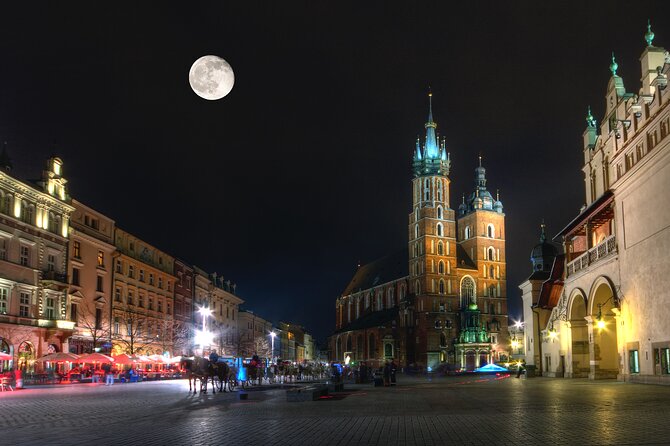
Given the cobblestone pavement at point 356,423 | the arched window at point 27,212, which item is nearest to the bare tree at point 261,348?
the arched window at point 27,212

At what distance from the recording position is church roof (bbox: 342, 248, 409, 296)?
14375 cm

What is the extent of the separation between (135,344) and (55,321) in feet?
51.1

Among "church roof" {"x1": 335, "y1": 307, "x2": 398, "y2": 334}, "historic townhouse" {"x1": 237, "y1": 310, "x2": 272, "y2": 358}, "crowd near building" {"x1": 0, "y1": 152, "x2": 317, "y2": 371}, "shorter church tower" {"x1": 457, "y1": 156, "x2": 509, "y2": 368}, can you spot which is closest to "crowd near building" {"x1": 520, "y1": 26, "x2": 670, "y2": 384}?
"crowd near building" {"x1": 0, "y1": 152, "x2": 317, "y2": 371}

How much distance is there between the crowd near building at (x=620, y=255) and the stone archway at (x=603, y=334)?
0.05m

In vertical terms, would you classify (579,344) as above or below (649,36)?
below

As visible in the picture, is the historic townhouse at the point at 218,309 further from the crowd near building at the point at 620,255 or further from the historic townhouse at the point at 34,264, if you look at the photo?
the crowd near building at the point at 620,255

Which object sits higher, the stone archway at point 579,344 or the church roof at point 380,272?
the church roof at point 380,272

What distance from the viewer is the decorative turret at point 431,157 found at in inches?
5320

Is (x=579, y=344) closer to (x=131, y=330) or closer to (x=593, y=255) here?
(x=593, y=255)

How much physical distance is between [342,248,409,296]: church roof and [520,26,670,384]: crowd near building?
92.1 metres

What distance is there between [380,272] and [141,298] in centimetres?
9011

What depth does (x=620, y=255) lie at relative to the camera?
117 feet

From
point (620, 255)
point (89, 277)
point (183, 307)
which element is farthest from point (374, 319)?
point (620, 255)

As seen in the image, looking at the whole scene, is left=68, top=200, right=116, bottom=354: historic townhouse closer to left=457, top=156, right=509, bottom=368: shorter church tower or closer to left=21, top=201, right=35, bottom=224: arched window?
left=21, top=201, right=35, bottom=224: arched window
